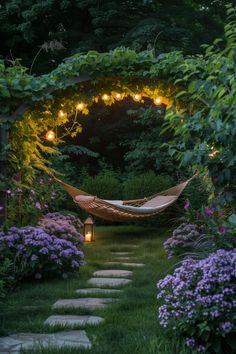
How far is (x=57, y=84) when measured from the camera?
14.4ft

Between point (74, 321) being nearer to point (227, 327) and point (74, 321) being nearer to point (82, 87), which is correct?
point (227, 327)

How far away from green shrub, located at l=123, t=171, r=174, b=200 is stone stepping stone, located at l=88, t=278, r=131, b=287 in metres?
4.17

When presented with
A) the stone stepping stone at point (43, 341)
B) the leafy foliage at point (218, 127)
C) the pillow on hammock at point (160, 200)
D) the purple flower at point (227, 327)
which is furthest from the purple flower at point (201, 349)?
the pillow on hammock at point (160, 200)

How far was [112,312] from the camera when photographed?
3348mm

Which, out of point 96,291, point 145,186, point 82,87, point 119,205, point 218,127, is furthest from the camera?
point 145,186

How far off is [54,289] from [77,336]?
1250 mm

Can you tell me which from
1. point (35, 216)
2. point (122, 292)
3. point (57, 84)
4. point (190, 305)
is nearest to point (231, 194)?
point (190, 305)

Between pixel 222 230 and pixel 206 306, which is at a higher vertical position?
pixel 222 230

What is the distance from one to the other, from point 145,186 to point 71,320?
5583 millimetres

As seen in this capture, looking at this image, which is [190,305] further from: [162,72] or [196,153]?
[162,72]

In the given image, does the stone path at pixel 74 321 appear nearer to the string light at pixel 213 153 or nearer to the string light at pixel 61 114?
the string light at pixel 213 153

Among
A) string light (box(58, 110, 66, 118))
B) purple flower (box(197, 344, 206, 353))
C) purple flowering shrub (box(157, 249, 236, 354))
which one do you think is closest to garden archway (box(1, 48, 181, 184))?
string light (box(58, 110, 66, 118))

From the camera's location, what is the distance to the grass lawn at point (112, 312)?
2.62 meters

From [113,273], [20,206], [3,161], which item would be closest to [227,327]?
[113,273]
